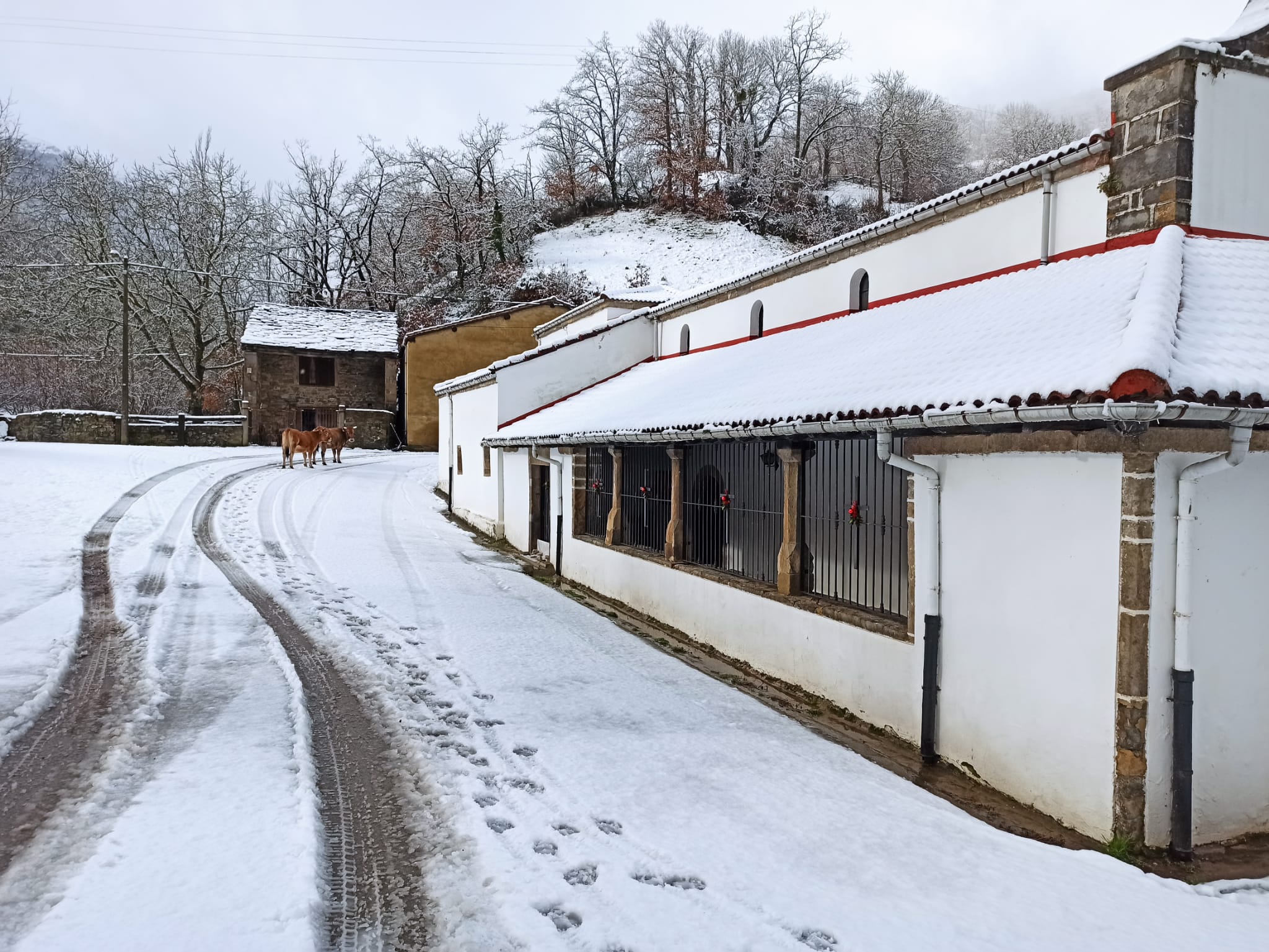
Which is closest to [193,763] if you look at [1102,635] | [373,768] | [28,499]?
[373,768]

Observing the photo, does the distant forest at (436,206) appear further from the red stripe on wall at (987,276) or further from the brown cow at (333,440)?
the red stripe on wall at (987,276)

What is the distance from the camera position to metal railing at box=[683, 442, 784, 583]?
9.80m

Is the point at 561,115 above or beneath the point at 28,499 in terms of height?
above

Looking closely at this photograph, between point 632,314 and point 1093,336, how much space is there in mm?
11811

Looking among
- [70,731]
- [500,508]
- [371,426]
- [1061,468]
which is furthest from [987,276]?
[371,426]

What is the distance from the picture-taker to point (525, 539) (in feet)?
50.4

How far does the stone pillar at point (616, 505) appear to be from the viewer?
1174cm

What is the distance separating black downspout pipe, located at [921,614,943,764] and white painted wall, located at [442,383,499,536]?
11.7 metres

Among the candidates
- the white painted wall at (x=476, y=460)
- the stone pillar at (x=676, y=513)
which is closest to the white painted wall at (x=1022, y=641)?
the stone pillar at (x=676, y=513)

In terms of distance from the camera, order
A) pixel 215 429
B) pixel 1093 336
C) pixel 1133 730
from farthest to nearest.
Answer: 1. pixel 215 429
2. pixel 1093 336
3. pixel 1133 730

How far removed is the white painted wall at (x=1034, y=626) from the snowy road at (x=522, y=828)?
0.56 meters

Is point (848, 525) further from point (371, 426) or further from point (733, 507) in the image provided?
point (371, 426)

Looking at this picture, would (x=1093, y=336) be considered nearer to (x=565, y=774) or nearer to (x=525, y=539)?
(x=565, y=774)

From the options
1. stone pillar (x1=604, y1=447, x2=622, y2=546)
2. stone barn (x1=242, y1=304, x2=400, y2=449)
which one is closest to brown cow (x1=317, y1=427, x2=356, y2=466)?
stone barn (x1=242, y1=304, x2=400, y2=449)
